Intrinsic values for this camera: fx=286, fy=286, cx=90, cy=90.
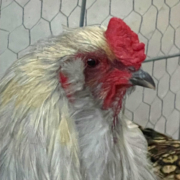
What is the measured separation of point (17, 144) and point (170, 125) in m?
1.05

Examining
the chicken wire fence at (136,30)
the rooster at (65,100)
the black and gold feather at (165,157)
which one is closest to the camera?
the rooster at (65,100)

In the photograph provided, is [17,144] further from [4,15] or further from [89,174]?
[4,15]

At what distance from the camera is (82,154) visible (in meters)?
0.50

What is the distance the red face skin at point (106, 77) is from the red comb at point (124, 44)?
1 centimetres

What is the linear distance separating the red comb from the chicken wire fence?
0.39m

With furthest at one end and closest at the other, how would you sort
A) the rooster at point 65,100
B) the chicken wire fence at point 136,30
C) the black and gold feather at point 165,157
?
the chicken wire fence at point 136,30
the black and gold feather at point 165,157
the rooster at point 65,100

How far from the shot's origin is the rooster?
1.52 ft

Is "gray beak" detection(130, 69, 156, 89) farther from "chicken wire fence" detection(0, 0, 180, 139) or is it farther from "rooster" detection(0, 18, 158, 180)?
"chicken wire fence" detection(0, 0, 180, 139)

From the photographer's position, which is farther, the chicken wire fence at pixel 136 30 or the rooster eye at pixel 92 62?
the chicken wire fence at pixel 136 30

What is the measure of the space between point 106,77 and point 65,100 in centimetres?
8

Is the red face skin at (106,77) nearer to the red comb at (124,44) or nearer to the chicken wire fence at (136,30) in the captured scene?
the red comb at (124,44)

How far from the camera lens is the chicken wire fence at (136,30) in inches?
37.4

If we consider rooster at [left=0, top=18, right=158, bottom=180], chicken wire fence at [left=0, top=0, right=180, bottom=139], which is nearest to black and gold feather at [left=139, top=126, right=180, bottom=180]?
rooster at [left=0, top=18, right=158, bottom=180]

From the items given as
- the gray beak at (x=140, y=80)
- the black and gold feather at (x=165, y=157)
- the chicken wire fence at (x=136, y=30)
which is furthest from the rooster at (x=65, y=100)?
the chicken wire fence at (x=136, y=30)
